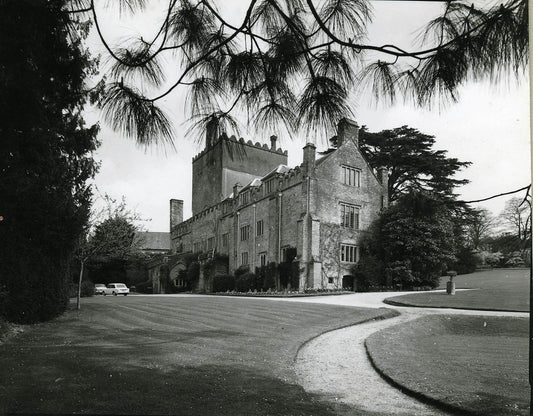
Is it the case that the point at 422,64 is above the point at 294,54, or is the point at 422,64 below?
below

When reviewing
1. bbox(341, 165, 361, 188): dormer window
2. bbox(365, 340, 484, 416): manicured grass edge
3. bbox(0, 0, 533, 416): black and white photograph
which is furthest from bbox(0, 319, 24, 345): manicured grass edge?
bbox(341, 165, 361, 188): dormer window

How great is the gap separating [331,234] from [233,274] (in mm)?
10040

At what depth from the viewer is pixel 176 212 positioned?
2095 inches

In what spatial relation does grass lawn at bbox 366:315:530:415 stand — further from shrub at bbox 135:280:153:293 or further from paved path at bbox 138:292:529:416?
shrub at bbox 135:280:153:293

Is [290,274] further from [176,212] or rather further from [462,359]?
[176,212]

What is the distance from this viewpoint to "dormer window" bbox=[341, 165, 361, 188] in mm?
29078

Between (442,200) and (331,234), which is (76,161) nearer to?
(442,200)

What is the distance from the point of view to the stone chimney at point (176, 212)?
52734 mm

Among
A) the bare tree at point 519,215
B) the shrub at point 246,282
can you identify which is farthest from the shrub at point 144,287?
the bare tree at point 519,215

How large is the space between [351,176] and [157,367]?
23.2 m

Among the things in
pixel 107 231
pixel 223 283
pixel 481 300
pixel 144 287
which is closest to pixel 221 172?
pixel 107 231

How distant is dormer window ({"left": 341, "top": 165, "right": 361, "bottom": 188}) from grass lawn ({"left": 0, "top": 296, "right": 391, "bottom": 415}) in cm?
1708

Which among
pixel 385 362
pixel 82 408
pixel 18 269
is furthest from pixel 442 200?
pixel 18 269

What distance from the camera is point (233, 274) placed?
118ft
